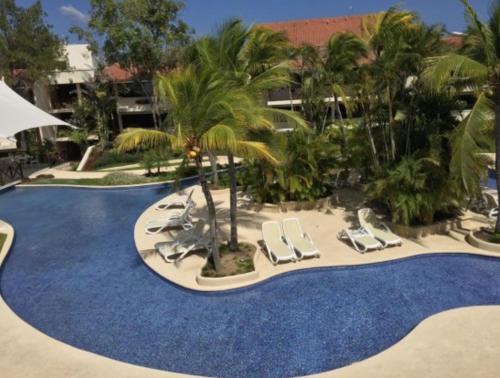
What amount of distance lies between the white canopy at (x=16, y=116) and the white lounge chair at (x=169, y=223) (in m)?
9.47

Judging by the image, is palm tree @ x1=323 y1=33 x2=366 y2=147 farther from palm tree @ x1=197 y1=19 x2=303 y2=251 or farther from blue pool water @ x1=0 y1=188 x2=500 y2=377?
blue pool water @ x1=0 y1=188 x2=500 y2=377

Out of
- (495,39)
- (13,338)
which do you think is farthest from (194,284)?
(495,39)

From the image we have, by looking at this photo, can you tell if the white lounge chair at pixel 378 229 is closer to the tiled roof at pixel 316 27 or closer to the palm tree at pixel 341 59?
the palm tree at pixel 341 59

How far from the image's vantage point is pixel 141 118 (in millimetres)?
38562

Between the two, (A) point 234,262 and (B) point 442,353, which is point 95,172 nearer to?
(A) point 234,262

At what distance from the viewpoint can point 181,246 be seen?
10844 mm

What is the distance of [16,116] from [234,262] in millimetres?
16804

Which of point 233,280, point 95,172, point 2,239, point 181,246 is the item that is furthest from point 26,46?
point 233,280

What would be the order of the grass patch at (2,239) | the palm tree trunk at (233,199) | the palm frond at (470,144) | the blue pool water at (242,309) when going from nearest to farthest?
the blue pool water at (242,309) < the palm frond at (470,144) < the palm tree trunk at (233,199) < the grass patch at (2,239)

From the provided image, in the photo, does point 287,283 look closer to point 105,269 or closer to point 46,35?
point 105,269

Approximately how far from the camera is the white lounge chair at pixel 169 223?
13.3 metres

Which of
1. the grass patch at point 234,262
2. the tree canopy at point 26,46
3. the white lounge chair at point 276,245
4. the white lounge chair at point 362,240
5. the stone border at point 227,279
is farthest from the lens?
the tree canopy at point 26,46

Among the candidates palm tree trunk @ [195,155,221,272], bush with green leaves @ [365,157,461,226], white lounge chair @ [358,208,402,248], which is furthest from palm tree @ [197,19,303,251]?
white lounge chair @ [358,208,402,248]

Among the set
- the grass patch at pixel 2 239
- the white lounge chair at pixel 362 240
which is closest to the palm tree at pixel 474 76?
the white lounge chair at pixel 362 240
